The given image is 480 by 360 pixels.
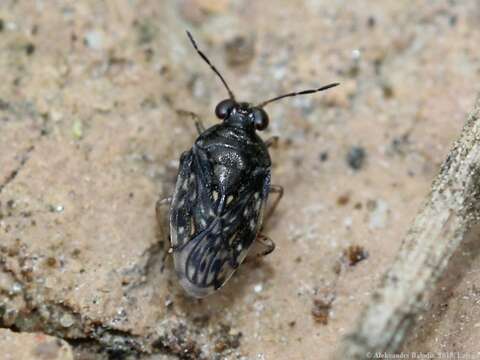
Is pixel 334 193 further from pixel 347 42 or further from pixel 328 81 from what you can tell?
pixel 347 42

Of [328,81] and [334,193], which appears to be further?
[328,81]

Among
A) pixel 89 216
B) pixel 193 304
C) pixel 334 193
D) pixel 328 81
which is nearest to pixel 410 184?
pixel 334 193

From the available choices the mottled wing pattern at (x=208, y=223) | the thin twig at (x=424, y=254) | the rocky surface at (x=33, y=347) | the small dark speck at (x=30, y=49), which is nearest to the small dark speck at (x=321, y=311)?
the mottled wing pattern at (x=208, y=223)

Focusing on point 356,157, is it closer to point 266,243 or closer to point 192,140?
point 266,243

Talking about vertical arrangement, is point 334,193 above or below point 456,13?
below

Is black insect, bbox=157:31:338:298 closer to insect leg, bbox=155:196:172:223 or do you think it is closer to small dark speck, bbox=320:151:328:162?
insect leg, bbox=155:196:172:223

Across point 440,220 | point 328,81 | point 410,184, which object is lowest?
point 410,184

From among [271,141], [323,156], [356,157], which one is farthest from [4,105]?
[356,157]
